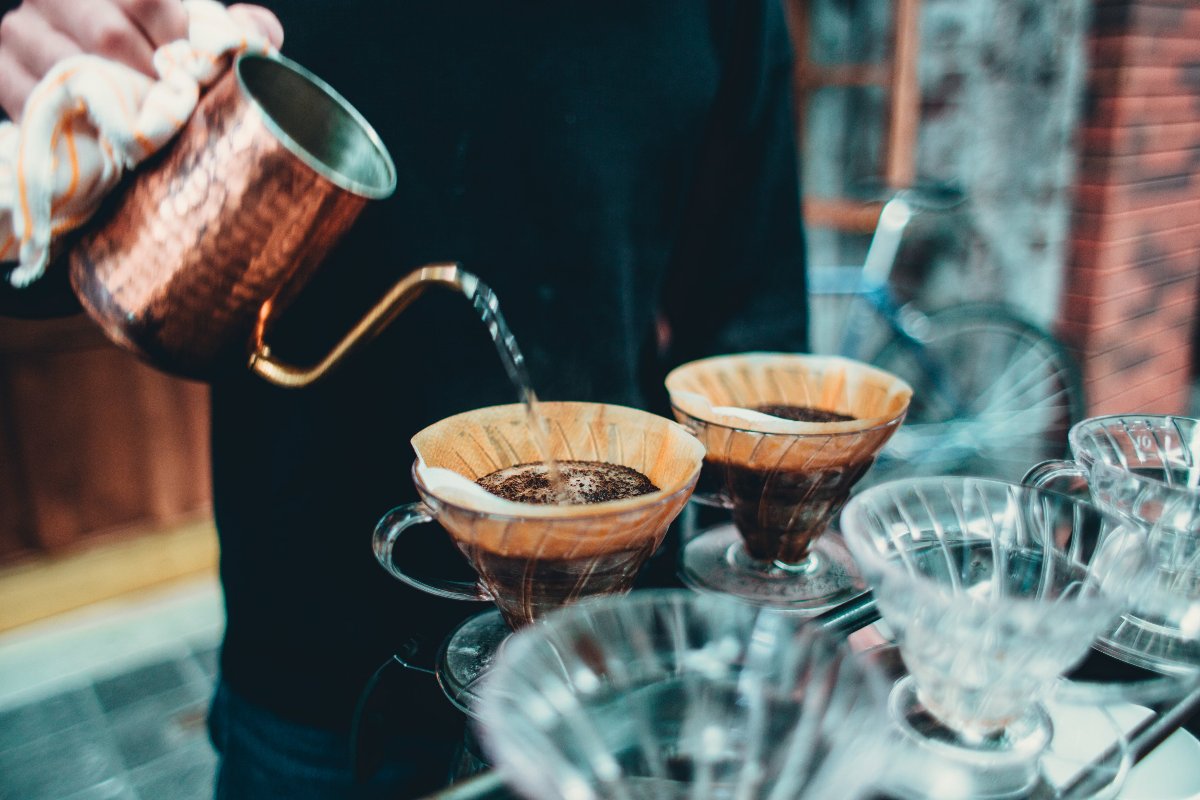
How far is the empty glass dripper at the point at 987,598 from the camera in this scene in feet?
1.82

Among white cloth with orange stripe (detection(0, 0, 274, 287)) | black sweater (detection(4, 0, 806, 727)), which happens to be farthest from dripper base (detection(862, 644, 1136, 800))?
white cloth with orange stripe (detection(0, 0, 274, 287))

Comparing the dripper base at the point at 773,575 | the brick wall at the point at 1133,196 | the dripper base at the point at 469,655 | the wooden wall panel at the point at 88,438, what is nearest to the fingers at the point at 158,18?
the dripper base at the point at 469,655

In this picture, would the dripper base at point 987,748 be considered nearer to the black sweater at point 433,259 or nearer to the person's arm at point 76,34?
the black sweater at point 433,259

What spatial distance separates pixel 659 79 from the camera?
3.33 feet

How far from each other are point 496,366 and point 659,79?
390 millimetres

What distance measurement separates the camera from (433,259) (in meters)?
0.94

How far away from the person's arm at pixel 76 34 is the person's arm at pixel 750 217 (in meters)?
0.62

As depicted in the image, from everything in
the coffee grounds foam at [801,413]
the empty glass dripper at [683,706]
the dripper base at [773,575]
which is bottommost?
the dripper base at [773,575]

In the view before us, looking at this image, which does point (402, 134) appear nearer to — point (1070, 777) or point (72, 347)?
point (1070, 777)

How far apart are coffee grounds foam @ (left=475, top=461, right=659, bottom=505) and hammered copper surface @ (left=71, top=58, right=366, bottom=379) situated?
9.7 inches

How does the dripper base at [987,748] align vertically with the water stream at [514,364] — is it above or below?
below

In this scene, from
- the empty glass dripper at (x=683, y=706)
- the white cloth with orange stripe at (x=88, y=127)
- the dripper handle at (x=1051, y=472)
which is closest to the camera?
the empty glass dripper at (x=683, y=706)

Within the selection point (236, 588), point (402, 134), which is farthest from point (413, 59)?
point (236, 588)

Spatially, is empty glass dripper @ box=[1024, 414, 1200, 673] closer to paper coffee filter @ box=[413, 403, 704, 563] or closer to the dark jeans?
paper coffee filter @ box=[413, 403, 704, 563]
